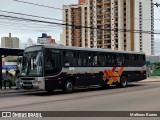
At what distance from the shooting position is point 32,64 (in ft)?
67.0

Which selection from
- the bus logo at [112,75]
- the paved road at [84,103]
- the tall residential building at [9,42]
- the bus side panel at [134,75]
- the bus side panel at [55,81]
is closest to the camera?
the paved road at [84,103]

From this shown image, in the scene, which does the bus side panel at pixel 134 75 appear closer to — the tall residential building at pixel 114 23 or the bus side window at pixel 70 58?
the bus side window at pixel 70 58

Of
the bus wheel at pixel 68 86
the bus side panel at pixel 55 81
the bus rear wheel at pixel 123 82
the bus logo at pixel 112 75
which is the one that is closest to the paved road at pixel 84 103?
the bus side panel at pixel 55 81

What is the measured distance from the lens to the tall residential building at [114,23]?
449 feet

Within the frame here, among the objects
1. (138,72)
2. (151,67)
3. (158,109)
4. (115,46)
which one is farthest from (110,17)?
(158,109)

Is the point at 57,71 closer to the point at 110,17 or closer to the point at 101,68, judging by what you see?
the point at 101,68

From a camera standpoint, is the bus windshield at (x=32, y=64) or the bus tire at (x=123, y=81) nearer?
the bus windshield at (x=32, y=64)

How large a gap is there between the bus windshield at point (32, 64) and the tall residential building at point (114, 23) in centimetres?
10803

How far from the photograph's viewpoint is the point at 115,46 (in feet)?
474

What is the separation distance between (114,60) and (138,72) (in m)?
3.60

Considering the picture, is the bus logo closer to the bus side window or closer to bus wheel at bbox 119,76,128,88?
bus wheel at bbox 119,76,128,88

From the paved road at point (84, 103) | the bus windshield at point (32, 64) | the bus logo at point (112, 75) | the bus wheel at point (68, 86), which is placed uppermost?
the bus windshield at point (32, 64)

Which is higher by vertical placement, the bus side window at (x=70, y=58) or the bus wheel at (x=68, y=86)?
the bus side window at (x=70, y=58)

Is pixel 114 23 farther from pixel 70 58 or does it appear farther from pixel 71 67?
pixel 71 67
